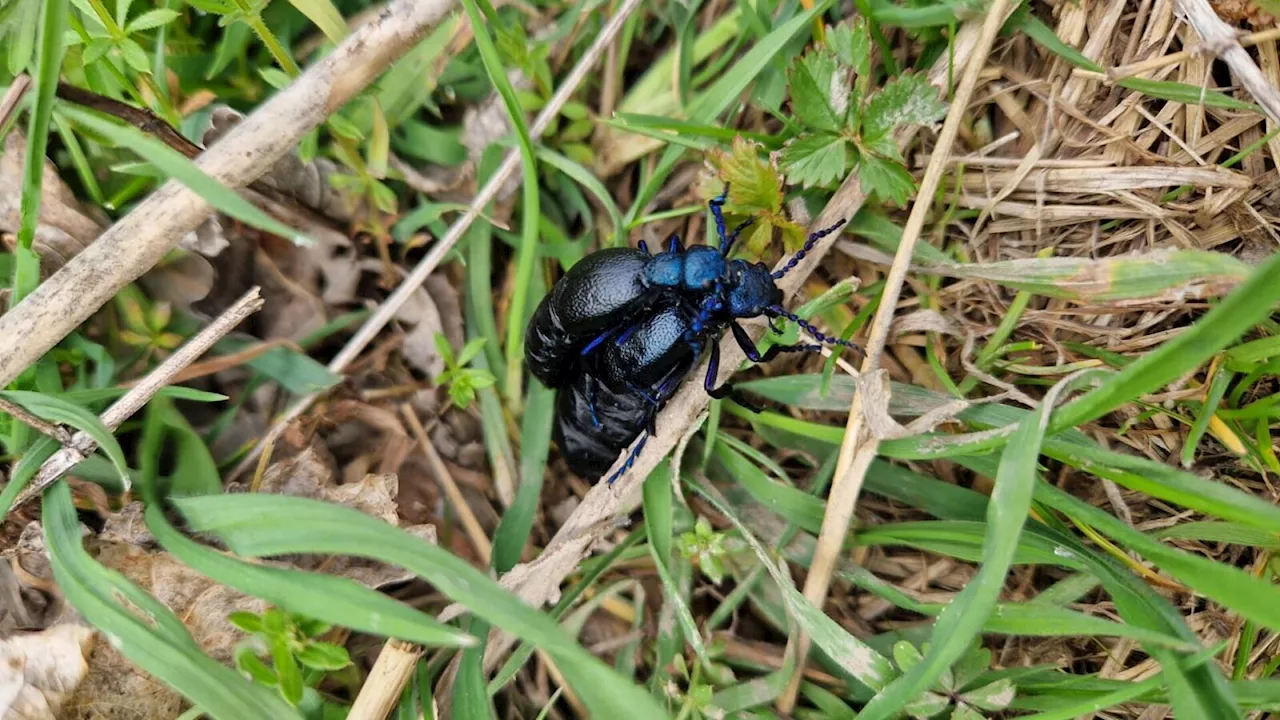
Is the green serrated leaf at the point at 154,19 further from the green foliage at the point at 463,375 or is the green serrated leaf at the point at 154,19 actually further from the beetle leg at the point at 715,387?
the beetle leg at the point at 715,387

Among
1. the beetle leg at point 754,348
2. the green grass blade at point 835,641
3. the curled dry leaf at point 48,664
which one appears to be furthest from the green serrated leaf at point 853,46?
the curled dry leaf at point 48,664

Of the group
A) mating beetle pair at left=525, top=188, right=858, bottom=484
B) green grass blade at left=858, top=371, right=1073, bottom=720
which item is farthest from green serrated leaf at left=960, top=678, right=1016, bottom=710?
mating beetle pair at left=525, top=188, right=858, bottom=484

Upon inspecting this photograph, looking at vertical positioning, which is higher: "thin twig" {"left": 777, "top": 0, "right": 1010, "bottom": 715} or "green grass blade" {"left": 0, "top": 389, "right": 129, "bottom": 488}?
"thin twig" {"left": 777, "top": 0, "right": 1010, "bottom": 715}

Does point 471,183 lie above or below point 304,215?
above

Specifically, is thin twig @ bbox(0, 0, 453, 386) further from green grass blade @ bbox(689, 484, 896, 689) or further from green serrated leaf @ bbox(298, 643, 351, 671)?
green grass blade @ bbox(689, 484, 896, 689)

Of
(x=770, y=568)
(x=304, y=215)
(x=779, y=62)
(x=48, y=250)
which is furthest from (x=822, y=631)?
(x=48, y=250)

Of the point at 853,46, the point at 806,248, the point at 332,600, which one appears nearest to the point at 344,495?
the point at 332,600

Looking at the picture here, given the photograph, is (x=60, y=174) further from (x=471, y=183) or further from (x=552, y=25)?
(x=552, y=25)
